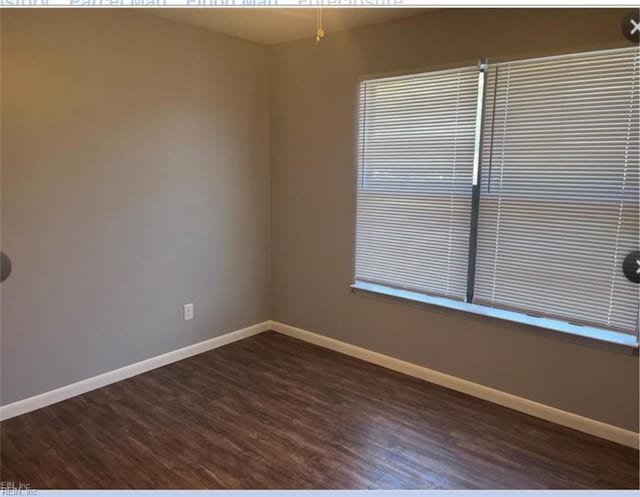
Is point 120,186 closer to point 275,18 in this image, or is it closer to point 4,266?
point 4,266

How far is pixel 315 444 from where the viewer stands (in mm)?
2438

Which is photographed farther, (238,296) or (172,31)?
(238,296)

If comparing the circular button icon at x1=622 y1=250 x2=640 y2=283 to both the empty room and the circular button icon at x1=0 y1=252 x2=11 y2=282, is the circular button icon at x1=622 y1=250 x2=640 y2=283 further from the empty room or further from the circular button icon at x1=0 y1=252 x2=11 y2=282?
the circular button icon at x1=0 y1=252 x2=11 y2=282

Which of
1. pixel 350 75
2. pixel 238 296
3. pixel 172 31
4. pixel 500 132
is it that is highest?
pixel 172 31

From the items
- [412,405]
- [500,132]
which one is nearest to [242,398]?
[412,405]

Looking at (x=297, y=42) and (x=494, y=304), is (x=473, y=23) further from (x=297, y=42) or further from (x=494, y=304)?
(x=494, y=304)

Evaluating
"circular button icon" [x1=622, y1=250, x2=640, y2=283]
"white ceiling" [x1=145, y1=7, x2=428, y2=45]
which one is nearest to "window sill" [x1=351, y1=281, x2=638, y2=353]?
"circular button icon" [x1=622, y1=250, x2=640, y2=283]

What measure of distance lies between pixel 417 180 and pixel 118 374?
2.41 metres

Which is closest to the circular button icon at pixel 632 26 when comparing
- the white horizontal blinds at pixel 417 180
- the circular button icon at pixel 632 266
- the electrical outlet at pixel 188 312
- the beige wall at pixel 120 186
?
the white horizontal blinds at pixel 417 180

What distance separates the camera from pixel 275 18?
3.07 m

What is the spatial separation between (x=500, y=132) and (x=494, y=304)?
105 centimetres

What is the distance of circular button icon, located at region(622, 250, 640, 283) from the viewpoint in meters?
2.37

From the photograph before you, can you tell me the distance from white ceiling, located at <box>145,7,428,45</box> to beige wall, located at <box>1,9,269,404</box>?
13cm

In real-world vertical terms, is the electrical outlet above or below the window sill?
below
